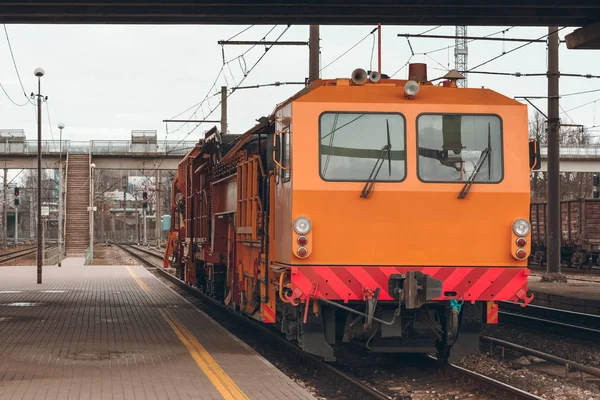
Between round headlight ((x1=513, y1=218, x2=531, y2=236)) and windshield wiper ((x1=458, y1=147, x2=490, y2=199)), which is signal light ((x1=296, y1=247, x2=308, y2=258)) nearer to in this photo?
windshield wiper ((x1=458, y1=147, x2=490, y2=199))

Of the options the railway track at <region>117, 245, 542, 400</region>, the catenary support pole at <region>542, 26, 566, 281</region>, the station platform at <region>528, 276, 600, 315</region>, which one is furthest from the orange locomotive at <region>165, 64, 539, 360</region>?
the catenary support pole at <region>542, 26, 566, 281</region>

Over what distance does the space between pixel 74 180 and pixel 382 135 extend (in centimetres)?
5428

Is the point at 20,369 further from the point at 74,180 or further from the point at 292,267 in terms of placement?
the point at 74,180

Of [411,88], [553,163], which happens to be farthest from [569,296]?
[411,88]

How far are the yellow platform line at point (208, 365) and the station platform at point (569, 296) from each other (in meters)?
8.48

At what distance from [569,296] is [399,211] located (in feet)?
36.7

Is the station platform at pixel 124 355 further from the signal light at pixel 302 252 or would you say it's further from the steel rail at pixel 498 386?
the steel rail at pixel 498 386

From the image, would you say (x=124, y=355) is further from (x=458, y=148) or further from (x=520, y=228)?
(x=520, y=228)

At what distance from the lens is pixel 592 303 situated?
727 inches

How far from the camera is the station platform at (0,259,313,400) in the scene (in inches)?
355

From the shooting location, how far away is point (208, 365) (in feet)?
34.8

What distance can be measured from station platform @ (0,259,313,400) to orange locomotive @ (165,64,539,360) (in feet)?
3.91

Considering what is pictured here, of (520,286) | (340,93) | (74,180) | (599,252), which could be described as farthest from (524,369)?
(74,180)

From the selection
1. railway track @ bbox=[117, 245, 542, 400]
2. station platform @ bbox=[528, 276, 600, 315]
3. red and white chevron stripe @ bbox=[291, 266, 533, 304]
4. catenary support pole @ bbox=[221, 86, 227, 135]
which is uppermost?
catenary support pole @ bbox=[221, 86, 227, 135]
